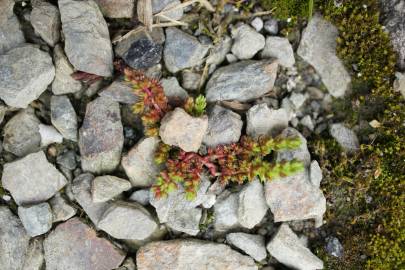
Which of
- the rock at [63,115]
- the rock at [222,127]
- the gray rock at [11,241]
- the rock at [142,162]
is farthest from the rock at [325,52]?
the gray rock at [11,241]

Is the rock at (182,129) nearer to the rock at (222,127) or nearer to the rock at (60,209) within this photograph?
the rock at (222,127)

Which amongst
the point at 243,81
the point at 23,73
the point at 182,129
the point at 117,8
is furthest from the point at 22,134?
the point at 243,81

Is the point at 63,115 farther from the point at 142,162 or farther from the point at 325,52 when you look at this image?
the point at 325,52

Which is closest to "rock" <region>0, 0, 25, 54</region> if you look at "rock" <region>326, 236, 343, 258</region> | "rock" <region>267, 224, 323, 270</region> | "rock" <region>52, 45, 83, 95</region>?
"rock" <region>52, 45, 83, 95</region>

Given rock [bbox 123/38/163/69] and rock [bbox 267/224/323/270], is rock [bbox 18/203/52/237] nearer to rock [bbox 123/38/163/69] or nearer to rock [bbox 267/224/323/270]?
rock [bbox 123/38/163/69]

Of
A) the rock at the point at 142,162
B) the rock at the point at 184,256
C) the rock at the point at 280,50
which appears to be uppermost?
the rock at the point at 280,50

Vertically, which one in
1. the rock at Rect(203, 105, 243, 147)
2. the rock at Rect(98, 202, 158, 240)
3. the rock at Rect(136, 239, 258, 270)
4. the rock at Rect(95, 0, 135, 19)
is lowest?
the rock at Rect(136, 239, 258, 270)
